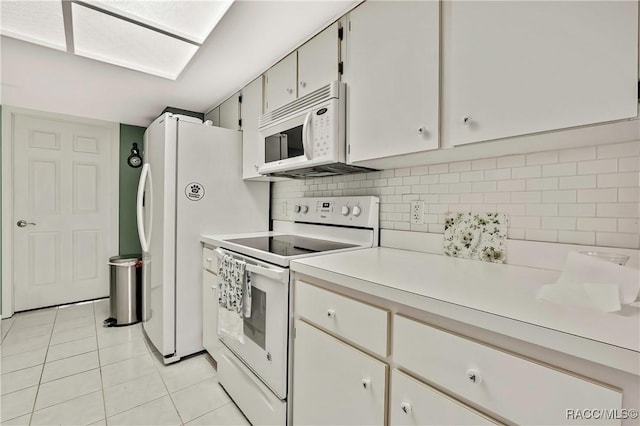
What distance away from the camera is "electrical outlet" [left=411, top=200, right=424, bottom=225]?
1.53 meters

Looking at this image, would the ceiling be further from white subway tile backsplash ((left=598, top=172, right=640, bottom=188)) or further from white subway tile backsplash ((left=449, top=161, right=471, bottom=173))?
white subway tile backsplash ((left=598, top=172, right=640, bottom=188))

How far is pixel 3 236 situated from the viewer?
2.97 meters

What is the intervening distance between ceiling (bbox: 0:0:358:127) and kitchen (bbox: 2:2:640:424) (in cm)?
8

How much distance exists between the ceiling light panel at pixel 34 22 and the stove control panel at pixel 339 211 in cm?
177

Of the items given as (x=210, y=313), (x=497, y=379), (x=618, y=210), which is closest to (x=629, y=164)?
(x=618, y=210)

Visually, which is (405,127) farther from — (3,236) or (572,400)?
(3,236)

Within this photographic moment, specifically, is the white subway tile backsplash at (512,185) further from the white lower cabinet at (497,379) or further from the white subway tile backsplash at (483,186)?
the white lower cabinet at (497,379)

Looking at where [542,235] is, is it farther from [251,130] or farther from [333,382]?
[251,130]

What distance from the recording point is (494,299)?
2.47 feet

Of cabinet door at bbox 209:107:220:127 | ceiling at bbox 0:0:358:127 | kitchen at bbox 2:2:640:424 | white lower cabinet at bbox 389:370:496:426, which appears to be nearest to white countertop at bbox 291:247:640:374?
kitchen at bbox 2:2:640:424

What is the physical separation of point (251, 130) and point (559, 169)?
1.94m

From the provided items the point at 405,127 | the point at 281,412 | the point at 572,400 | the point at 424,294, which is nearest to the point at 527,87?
the point at 405,127

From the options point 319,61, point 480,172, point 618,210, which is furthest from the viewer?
point 319,61

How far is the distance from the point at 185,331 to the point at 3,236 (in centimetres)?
252
